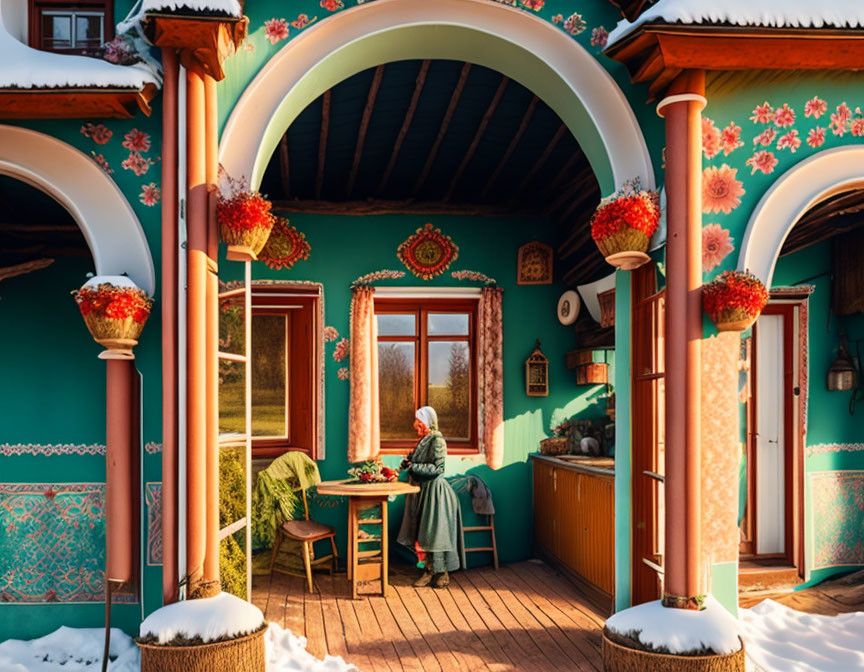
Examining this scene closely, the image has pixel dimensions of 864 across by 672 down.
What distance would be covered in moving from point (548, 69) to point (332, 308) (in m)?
3.82

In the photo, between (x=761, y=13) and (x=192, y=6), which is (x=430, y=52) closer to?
(x=192, y=6)

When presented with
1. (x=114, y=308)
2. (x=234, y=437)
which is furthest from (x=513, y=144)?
(x=114, y=308)

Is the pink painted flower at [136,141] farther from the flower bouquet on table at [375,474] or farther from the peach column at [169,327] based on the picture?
the flower bouquet on table at [375,474]

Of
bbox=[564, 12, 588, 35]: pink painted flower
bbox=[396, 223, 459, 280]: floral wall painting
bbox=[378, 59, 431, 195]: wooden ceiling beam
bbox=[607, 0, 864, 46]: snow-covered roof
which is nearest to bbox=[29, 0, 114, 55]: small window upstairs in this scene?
bbox=[378, 59, 431, 195]: wooden ceiling beam

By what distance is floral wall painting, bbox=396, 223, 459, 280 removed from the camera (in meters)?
7.56

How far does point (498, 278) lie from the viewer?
25.2 ft

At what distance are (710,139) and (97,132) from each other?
129 inches

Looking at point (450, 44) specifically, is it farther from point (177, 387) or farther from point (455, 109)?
point (177, 387)

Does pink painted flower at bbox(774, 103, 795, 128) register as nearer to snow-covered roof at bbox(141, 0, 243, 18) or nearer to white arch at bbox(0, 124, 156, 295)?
snow-covered roof at bbox(141, 0, 243, 18)

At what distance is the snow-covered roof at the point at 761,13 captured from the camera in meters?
3.69

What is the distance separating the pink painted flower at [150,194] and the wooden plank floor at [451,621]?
113 inches

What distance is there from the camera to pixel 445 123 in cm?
566

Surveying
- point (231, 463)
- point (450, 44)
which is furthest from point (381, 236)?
point (231, 463)

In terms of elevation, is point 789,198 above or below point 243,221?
above
